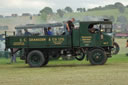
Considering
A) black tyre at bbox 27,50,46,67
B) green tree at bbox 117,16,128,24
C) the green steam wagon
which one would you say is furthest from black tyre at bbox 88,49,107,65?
green tree at bbox 117,16,128,24

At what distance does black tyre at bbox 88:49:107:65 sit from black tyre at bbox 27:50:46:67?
2610mm

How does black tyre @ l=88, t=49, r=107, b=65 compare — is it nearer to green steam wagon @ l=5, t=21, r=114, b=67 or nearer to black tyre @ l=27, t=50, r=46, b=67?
green steam wagon @ l=5, t=21, r=114, b=67

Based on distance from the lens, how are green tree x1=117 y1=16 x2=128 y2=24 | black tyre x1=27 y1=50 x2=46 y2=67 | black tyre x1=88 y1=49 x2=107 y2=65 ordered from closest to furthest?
1. black tyre x1=88 y1=49 x2=107 y2=65
2. black tyre x1=27 y1=50 x2=46 y2=67
3. green tree x1=117 y1=16 x2=128 y2=24

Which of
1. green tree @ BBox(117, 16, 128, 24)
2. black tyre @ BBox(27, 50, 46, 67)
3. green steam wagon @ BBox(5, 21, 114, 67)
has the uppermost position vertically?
green tree @ BBox(117, 16, 128, 24)

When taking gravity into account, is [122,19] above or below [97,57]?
above

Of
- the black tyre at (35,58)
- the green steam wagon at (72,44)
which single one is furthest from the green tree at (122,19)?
the black tyre at (35,58)

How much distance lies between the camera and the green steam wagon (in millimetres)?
21062

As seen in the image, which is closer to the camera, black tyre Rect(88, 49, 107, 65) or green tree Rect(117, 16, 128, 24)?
black tyre Rect(88, 49, 107, 65)

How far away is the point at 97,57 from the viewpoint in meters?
21.0

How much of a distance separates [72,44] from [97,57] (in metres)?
1.50

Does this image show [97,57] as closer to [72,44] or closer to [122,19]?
[72,44]

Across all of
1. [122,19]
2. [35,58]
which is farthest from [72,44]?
[122,19]

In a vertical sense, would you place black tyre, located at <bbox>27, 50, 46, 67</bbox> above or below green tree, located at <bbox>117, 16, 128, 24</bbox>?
below

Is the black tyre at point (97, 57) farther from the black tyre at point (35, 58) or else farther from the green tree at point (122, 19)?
the green tree at point (122, 19)
